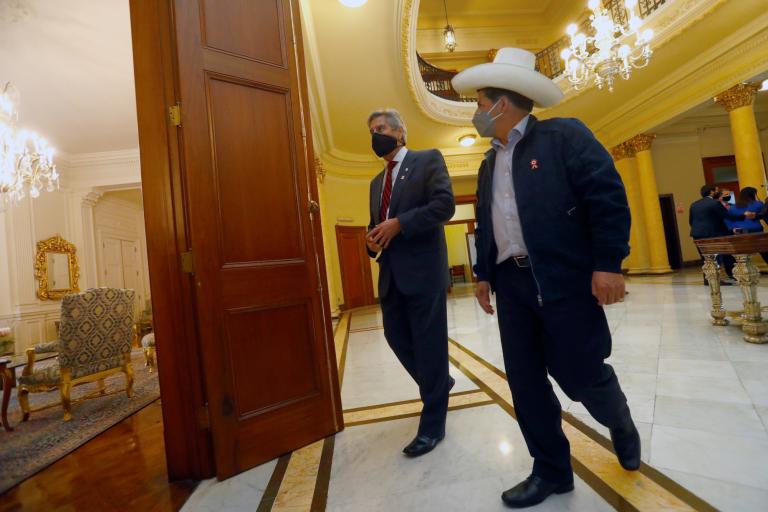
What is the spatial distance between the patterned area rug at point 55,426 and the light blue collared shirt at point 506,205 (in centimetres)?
263

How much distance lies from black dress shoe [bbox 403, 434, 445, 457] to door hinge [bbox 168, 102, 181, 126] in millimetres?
1804

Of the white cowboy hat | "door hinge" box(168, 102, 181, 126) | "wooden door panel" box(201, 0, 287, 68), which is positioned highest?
"wooden door panel" box(201, 0, 287, 68)

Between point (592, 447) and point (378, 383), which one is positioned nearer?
point (592, 447)

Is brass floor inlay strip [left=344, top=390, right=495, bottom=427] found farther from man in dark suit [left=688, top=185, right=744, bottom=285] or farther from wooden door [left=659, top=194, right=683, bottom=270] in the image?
wooden door [left=659, top=194, right=683, bottom=270]

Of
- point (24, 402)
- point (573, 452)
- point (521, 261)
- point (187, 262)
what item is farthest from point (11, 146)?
point (573, 452)

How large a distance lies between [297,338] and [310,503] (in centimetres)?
74

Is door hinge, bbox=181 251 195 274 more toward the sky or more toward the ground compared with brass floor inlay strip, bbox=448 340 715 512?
more toward the sky

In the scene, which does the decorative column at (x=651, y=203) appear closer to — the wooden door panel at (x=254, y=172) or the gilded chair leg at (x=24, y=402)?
the wooden door panel at (x=254, y=172)

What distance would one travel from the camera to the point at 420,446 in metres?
1.60

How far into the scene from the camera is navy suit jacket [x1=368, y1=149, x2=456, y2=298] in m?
1.63

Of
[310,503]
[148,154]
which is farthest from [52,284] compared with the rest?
[310,503]

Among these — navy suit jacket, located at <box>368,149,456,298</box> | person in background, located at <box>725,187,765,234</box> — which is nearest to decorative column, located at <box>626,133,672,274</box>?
person in background, located at <box>725,187,765,234</box>

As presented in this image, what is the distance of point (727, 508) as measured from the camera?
1.08 m

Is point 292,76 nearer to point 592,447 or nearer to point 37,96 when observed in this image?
point 592,447
